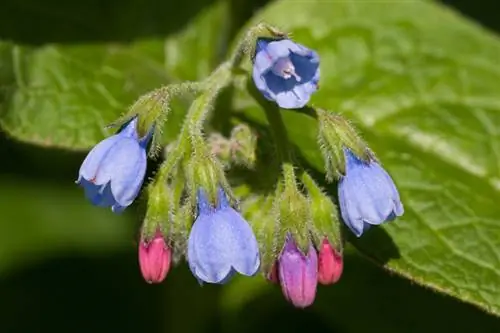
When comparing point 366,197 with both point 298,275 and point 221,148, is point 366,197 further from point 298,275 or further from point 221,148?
point 221,148

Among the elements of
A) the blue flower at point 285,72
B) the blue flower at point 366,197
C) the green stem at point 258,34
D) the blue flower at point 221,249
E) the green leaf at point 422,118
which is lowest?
the green leaf at point 422,118

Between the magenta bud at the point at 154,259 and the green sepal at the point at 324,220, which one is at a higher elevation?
the green sepal at the point at 324,220

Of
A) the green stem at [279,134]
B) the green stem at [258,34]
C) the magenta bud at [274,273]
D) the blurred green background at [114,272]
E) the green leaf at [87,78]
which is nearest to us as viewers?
the green stem at [258,34]

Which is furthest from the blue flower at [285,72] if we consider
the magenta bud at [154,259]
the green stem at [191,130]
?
the magenta bud at [154,259]

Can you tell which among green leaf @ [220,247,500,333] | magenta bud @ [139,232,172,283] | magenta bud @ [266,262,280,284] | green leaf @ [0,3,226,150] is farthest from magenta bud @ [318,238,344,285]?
green leaf @ [220,247,500,333]

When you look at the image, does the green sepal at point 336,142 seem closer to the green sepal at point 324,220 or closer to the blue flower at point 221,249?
the green sepal at point 324,220

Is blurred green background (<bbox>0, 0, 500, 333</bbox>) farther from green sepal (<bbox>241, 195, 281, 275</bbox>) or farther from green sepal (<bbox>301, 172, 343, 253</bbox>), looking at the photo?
Result: green sepal (<bbox>301, 172, 343, 253</bbox>)

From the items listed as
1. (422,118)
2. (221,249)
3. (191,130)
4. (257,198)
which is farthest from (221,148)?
(422,118)
